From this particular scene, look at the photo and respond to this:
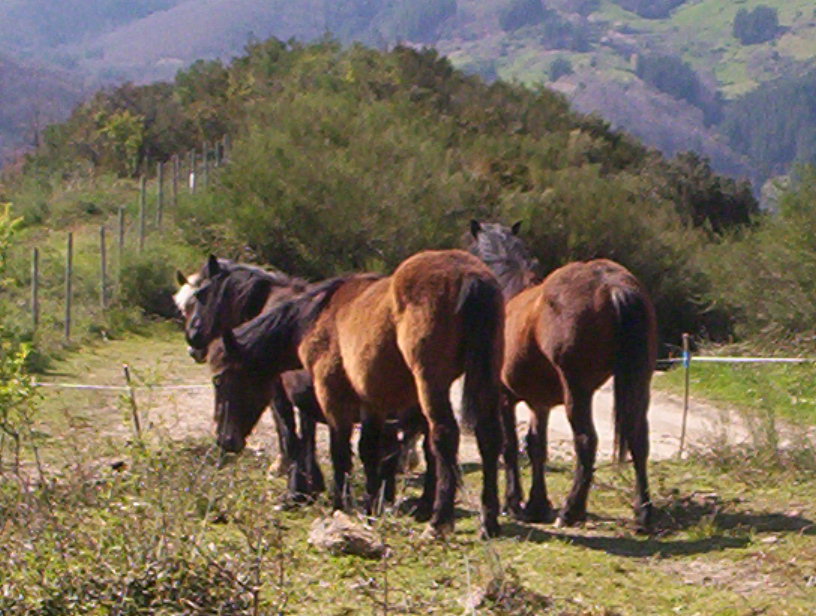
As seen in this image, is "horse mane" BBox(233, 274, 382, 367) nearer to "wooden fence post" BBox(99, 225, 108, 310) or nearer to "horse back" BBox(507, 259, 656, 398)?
"horse back" BBox(507, 259, 656, 398)

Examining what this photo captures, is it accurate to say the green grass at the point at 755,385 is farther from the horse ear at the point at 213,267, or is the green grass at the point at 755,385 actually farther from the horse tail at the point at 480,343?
the horse tail at the point at 480,343

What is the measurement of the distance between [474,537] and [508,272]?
2.64m

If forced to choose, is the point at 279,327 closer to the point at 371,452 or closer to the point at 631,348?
the point at 371,452

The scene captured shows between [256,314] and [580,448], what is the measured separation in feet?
9.79

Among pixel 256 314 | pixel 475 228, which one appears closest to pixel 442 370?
pixel 256 314

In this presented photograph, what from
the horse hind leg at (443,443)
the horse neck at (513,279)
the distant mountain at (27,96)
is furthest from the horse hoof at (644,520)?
the distant mountain at (27,96)

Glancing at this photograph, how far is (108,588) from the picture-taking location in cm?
575

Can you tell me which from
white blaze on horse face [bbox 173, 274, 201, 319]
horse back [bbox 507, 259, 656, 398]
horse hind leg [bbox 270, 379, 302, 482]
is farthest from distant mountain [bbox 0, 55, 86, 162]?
horse back [bbox 507, 259, 656, 398]

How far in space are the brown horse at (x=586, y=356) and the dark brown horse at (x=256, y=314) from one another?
1.40 meters

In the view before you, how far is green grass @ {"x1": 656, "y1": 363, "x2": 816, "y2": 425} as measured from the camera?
14.5 m

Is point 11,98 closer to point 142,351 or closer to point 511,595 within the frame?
point 142,351

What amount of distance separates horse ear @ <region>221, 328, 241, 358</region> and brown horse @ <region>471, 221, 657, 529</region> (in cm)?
171

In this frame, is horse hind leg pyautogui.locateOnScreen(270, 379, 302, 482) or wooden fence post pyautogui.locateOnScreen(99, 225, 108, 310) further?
wooden fence post pyautogui.locateOnScreen(99, 225, 108, 310)

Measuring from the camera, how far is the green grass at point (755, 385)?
14484 millimetres
